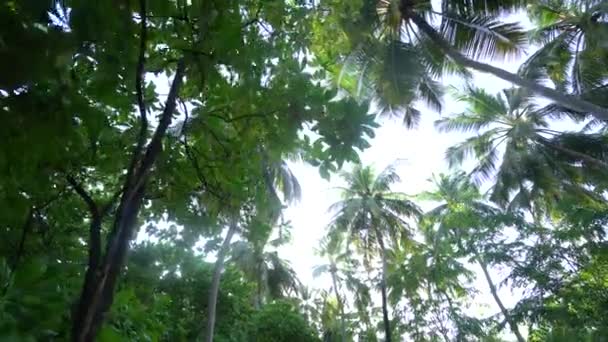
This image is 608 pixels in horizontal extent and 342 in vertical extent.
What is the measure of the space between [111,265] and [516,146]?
18999mm

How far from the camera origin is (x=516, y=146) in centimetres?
1828

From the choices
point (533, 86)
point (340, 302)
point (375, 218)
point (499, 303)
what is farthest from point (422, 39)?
point (340, 302)

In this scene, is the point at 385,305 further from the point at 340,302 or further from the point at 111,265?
the point at 111,265

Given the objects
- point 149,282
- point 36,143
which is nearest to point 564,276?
point 149,282

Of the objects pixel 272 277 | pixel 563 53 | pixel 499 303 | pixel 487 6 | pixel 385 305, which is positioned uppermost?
pixel 563 53

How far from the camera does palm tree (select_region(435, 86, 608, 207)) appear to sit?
1745cm

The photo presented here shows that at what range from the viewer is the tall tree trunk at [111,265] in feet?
3.80

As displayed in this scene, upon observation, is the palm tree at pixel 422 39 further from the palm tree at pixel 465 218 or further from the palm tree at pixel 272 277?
the palm tree at pixel 272 277

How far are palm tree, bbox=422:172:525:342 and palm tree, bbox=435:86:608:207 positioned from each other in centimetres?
132

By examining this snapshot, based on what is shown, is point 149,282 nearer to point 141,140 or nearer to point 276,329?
point 141,140

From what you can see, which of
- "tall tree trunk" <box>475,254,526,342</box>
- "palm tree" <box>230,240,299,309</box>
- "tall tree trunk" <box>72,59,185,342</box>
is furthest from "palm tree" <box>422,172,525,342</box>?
"tall tree trunk" <box>72,59,185,342</box>

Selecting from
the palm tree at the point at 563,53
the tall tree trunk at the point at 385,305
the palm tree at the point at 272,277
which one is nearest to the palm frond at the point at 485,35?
the palm tree at the point at 563,53

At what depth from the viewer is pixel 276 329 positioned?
42.4 ft

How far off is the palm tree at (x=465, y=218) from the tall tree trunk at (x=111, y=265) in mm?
11857
